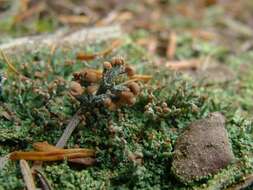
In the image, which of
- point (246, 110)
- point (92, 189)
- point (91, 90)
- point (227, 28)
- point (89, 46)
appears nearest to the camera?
point (92, 189)

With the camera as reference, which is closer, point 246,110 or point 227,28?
point 246,110

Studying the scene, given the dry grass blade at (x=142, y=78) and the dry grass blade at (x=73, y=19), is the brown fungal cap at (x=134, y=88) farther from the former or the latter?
the dry grass blade at (x=73, y=19)

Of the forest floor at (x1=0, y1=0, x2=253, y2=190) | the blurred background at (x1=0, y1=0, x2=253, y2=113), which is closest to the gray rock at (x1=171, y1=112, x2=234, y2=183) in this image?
the forest floor at (x1=0, y1=0, x2=253, y2=190)

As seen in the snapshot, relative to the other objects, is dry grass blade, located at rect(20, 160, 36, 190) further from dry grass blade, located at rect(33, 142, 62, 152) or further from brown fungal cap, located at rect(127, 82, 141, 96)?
brown fungal cap, located at rect(127, 82, 141, 96)

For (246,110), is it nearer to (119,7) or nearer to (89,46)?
(89,46)

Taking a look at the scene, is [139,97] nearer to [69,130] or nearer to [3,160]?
[69,130]

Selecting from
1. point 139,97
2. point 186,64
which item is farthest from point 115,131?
point 186,64

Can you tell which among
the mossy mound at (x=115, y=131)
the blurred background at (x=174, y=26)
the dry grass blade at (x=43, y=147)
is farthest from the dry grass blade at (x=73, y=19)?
the dry grass blade at (x=43, y=147)

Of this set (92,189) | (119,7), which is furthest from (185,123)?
(119,7)
